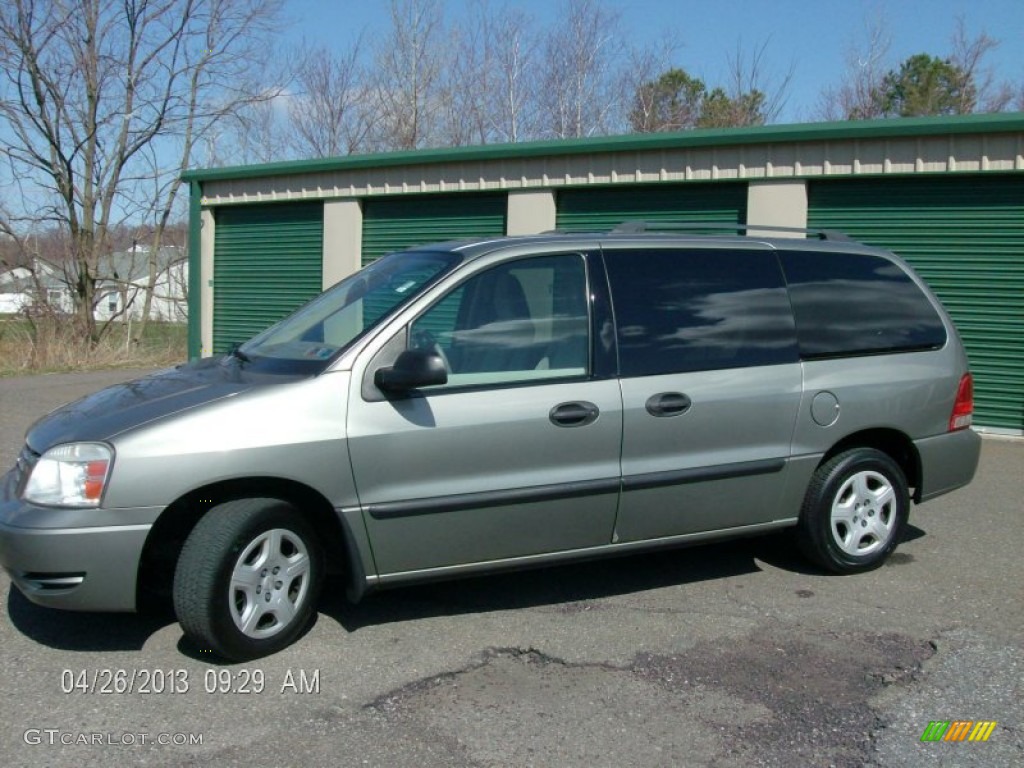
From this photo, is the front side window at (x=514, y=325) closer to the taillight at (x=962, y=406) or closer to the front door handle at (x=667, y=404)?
the front door handle at (x=667, y=404)

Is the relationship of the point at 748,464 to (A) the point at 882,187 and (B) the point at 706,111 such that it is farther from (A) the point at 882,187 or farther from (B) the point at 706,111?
(B) the point at 706,111

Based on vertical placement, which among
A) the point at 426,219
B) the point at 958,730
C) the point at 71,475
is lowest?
the point at 958,730

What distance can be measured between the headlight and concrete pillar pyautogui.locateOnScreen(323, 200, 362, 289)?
10.1 m

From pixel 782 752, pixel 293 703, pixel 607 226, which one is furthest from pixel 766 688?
pixel 607 226

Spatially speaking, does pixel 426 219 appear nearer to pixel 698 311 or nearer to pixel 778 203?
pixel 778 203

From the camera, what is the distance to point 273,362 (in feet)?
15.4

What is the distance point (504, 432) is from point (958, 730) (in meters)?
2.15

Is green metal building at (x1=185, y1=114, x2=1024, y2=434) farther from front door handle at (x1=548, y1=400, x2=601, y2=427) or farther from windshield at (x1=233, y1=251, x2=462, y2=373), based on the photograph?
front door handle at (x1=548, y1=400, x2=601, y2=427)

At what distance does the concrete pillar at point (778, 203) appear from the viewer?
1066 cm

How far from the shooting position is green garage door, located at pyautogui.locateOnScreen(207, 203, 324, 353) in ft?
48.8

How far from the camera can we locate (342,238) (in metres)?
14.2

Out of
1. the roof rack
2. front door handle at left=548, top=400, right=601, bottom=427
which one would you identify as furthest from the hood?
the roof rack

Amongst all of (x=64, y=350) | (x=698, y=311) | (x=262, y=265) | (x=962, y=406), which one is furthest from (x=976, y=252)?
(x=64, y=350)

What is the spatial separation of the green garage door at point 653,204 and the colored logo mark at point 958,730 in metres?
7.54
